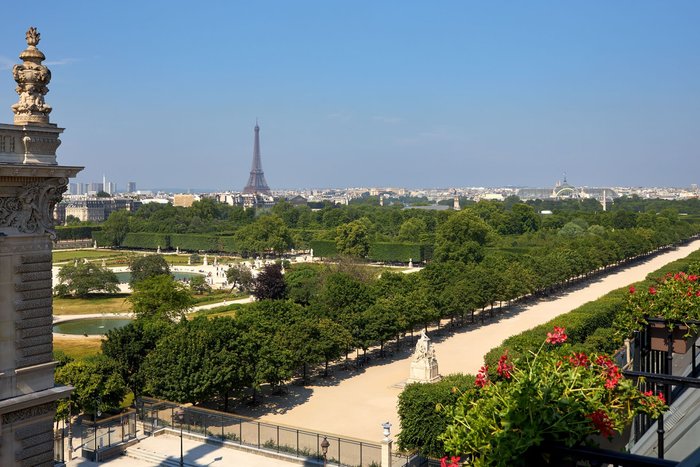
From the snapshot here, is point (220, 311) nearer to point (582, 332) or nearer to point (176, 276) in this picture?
point (176, 276)

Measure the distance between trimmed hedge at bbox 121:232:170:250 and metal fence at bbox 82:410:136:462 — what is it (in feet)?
281

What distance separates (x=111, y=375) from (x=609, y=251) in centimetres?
5852

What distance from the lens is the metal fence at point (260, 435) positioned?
2195cm

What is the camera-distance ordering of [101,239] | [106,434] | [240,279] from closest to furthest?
1. [106,434]
2. [240,279]
3. [101,239]

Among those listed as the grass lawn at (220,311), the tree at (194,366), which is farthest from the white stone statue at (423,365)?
the grass lawn at (220,311)

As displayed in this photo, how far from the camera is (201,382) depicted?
25891mm

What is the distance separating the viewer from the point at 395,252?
8850 cm

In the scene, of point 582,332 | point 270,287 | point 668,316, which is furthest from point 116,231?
point 668,316

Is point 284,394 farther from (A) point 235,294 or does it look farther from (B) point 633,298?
(A) point 235,294

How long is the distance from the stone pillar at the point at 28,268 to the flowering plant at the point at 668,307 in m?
11.0

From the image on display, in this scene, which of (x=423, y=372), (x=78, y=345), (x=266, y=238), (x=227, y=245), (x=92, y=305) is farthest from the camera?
(x=227, y=245)

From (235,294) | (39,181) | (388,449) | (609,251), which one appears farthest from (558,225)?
(39,181)

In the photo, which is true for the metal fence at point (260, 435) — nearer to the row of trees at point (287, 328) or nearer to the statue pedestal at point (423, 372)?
the row of trees at point (287, 328)

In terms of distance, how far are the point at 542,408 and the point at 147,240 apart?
108715 millimetres
